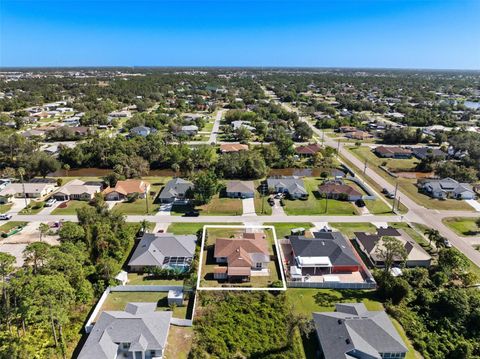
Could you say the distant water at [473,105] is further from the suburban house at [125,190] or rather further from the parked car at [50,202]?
the parked car at [50,202]

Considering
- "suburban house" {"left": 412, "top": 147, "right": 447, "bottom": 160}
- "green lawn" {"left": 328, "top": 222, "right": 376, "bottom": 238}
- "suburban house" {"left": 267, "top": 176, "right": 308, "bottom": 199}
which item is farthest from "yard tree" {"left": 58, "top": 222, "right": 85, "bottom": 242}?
"suburban house" {"left": 412, "top": 147, "right": 447, "bottom": 160}

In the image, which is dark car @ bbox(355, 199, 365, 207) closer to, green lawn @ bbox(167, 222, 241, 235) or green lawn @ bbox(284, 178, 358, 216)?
green lawn @ bbox(284, 178, 358, 216)

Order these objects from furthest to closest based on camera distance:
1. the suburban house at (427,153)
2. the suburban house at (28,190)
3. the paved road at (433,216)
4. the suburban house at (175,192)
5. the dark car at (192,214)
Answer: the suburban house at (427,153), the suburban house at (28,190), the suburban house at (175,192), the dark car at (192,214), the paved road at (433,216)

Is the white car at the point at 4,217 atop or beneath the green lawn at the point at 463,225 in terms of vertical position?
atop

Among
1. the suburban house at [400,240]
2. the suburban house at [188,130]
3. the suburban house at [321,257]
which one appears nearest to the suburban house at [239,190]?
the suburban house at [321,257]

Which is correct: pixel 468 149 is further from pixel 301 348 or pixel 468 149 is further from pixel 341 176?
pixel 301 348

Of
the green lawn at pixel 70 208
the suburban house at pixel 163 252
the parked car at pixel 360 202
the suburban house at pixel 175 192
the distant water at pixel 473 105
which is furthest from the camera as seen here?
the distant water at pixel 473 105
